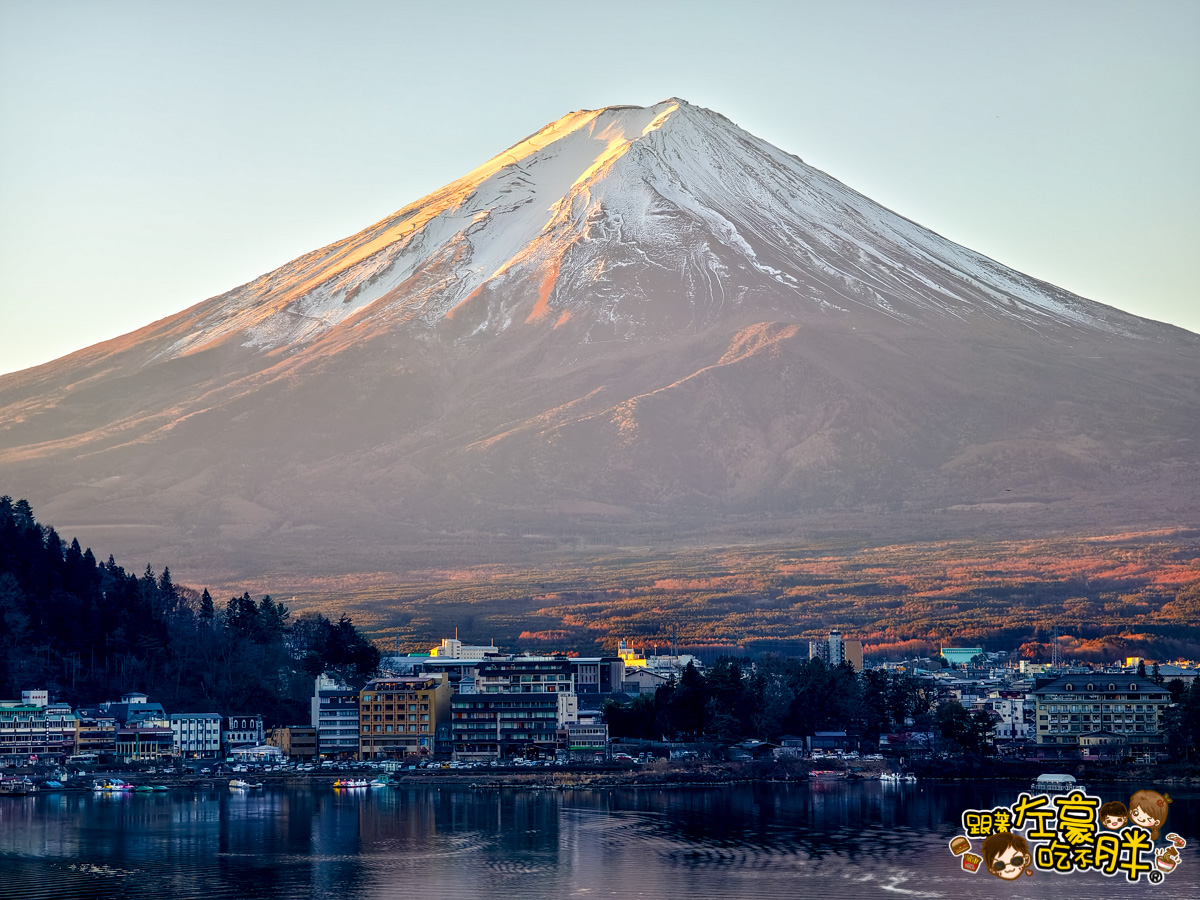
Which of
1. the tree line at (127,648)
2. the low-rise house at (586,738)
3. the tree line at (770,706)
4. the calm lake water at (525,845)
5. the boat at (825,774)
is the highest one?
the tree line at (127,648)

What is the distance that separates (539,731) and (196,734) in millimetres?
11295

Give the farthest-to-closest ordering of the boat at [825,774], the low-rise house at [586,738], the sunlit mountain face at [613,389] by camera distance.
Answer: the sunlit mountain face at [613,389]
the low-rise house at [586,738]
the boat at [825,774]

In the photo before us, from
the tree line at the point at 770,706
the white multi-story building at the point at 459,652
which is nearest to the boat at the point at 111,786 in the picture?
the tree line at the point at 770,706

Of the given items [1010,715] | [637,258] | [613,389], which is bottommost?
[1010,715]

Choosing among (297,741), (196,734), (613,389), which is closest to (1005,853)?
(297,741)

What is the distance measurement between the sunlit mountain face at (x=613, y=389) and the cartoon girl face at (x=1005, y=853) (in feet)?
291

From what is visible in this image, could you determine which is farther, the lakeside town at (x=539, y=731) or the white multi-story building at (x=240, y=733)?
the white multi-story building at (x=240, y=733)

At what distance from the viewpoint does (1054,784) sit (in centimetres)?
5250

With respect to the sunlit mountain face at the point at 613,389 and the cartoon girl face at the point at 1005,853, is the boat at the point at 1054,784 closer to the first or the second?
the cartoon girl face at the point at 1005,853

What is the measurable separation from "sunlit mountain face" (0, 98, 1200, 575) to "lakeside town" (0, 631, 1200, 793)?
52638 millimetres

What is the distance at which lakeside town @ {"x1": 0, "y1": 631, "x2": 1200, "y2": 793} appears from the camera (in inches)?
2329

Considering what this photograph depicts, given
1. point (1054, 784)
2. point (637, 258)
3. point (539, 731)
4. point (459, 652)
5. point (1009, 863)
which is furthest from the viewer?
point (637, 258)

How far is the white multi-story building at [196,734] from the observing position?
206 ft

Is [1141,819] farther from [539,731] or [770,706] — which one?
[539,731]
